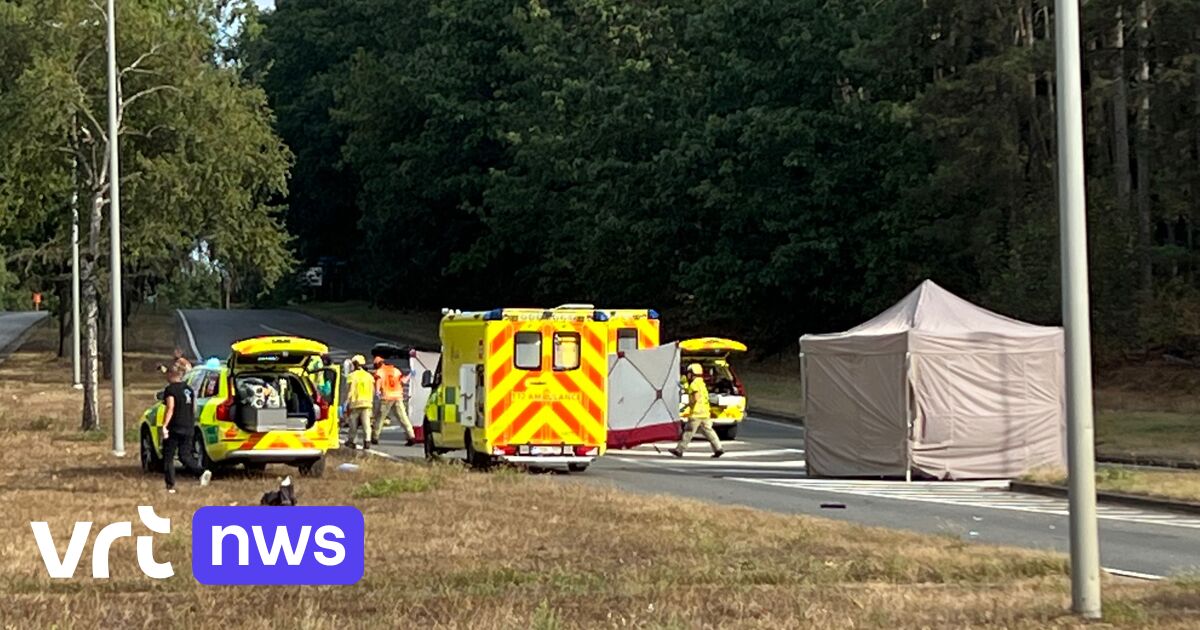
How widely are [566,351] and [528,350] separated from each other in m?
0.61

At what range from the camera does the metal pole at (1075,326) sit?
1143cm

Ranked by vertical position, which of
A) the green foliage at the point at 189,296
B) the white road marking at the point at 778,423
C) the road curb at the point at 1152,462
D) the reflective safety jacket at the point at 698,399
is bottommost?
the road curb at the point at 1152,462

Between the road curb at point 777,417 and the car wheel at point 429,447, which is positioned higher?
the car wheel at point 429,447

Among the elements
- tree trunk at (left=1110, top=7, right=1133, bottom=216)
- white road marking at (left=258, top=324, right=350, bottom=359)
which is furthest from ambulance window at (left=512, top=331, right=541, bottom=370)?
white road marking at (left=258, top=324, right=350, bottom=359)

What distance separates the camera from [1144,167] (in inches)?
1818

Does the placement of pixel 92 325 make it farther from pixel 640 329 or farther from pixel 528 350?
pixel 528 350

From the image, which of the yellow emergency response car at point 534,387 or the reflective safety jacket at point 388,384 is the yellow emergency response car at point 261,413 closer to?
the yellow emergency response car at point 534,387

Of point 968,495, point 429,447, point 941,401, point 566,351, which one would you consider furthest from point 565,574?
point 429,447

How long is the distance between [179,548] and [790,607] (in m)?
5.85

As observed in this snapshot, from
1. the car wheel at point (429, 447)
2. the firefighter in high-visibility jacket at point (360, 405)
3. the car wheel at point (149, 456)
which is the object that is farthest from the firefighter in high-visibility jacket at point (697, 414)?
the car wheel at point (149, 456)

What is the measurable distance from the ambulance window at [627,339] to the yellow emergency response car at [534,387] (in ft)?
14.7

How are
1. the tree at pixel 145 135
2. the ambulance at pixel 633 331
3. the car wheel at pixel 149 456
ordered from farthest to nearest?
the tree at pixel 145 135 → the ambulance at pixel 633 331 → the car wheel at pixel 149 456

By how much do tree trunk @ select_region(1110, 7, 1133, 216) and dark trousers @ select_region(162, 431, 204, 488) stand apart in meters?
28.1

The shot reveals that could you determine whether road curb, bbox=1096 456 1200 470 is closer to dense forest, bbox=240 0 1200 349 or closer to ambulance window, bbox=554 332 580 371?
ambulance window, bbox=554 332 580 371
